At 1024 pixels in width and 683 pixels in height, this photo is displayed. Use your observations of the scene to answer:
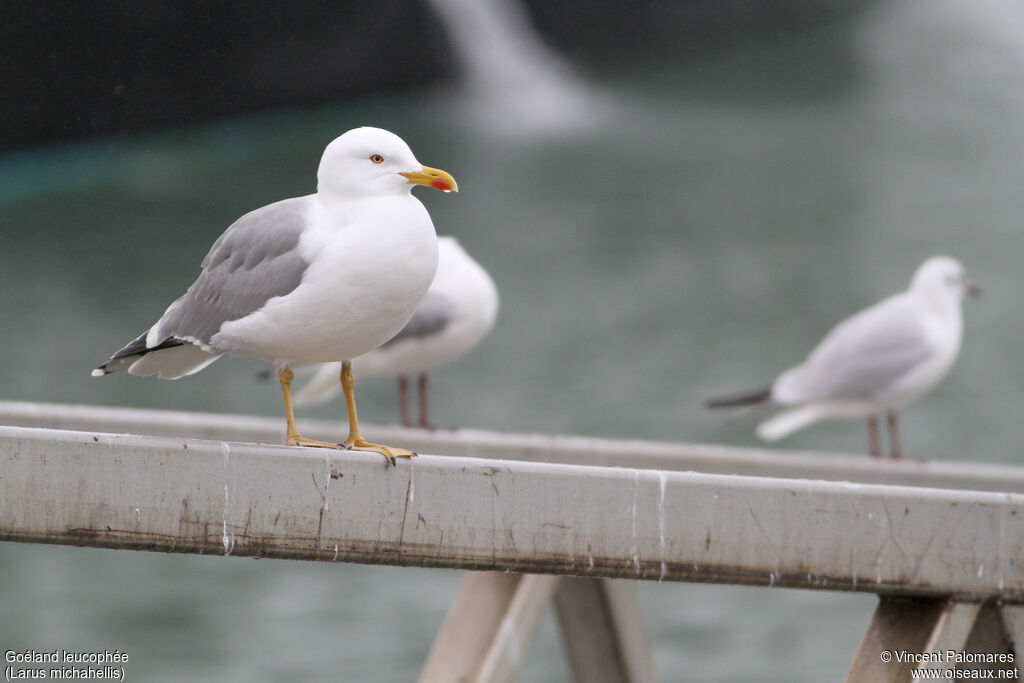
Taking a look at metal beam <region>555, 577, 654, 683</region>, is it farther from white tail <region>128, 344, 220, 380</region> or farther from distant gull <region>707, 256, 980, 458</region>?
distant gull <region>707, 256, 980, 458</region>

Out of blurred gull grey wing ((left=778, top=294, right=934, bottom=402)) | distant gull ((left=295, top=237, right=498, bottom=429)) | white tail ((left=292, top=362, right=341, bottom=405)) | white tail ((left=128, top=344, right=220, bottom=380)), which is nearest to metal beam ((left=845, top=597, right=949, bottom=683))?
white tail ((left=128, top=344, right=220, bottom=380))

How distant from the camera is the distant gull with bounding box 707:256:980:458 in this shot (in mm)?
6812

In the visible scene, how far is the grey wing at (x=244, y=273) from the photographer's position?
2.61m

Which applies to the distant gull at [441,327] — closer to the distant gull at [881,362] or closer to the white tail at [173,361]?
the distant gull at [881,362]

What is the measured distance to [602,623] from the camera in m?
4.19

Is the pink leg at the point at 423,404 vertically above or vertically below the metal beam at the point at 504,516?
below

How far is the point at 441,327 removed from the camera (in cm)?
599

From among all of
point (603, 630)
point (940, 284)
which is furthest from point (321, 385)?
point (940, 284)

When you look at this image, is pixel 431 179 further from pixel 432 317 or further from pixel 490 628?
pixel 432 317

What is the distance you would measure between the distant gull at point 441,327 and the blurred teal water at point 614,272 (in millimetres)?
4894

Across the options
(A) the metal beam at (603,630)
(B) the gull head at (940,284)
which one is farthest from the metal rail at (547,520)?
(B) the gull head at (940,284)

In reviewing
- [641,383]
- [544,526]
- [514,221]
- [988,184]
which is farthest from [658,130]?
[544,526]

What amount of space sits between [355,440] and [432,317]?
3269mm

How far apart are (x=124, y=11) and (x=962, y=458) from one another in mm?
14015
